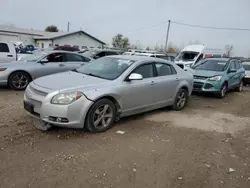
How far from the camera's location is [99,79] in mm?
4996

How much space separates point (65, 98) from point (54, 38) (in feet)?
133

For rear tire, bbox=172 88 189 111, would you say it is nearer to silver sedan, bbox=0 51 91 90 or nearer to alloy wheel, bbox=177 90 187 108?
alloy wheel, bbox=177 90 187 108

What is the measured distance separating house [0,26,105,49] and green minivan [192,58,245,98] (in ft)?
117

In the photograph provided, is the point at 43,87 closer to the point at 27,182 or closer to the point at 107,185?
the point at 27,182

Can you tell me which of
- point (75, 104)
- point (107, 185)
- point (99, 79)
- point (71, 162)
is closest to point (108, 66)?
point (99, 79)

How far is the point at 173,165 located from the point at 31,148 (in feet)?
7.64

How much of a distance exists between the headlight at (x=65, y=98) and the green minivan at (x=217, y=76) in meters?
6.28

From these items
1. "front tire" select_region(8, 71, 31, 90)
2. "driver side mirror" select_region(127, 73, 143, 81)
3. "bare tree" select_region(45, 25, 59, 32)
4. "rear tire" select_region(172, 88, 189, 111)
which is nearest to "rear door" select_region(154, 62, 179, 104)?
"rear tire" select_region(172, 88, 189, 111)

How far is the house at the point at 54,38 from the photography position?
140 ft

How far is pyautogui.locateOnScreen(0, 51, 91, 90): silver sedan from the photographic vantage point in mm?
8109

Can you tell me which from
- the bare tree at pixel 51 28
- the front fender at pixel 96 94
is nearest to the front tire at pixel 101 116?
the front fender at pixel 96 94

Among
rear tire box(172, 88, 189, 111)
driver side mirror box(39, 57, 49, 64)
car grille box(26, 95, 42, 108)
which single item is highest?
driver side mirror box(39, 57, 49, 64)

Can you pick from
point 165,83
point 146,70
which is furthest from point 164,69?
point 146,70

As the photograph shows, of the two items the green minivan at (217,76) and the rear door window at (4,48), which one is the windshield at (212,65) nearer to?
the green minivan at (217,76)
